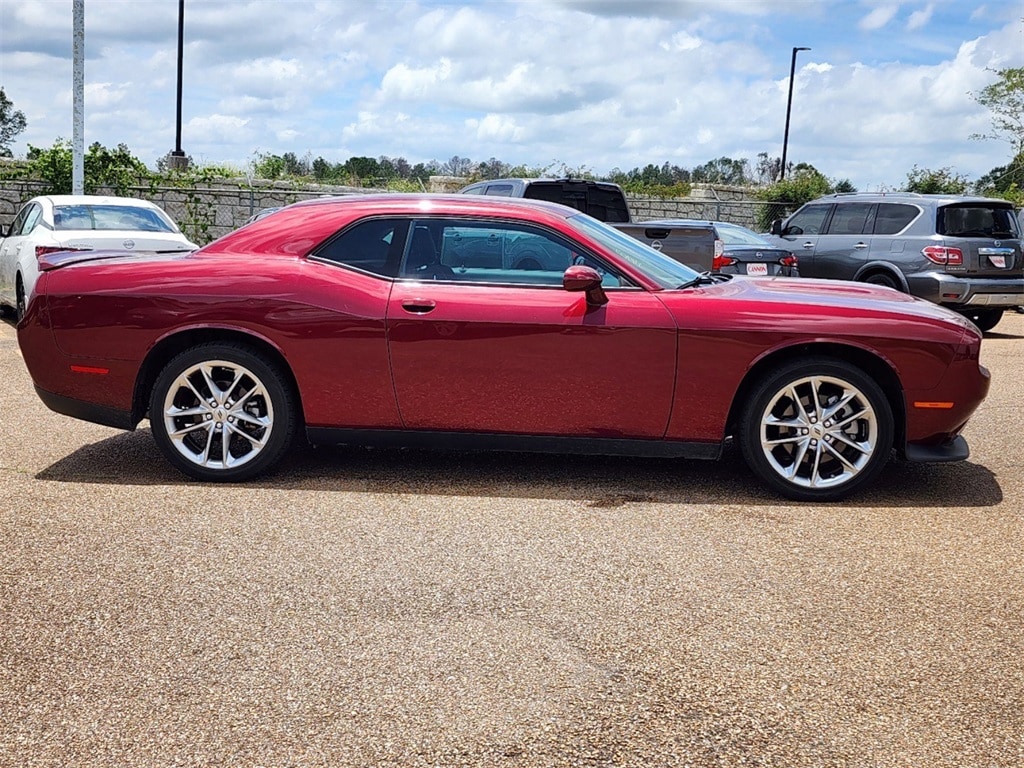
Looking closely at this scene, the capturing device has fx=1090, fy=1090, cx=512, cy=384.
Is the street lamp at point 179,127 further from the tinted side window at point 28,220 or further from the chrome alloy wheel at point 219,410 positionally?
the chrome alloy wheel at point 219,410

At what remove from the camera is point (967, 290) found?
1302cm

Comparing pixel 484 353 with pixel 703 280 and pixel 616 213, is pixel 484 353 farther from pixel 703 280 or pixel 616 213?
pixel 616 213

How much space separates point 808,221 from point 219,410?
1141 cm

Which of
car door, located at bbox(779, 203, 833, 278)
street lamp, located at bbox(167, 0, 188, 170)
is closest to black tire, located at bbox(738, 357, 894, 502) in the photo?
car door, located at bbox(779, 203, 833, 278)

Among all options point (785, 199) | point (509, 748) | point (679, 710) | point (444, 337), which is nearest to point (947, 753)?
point (679, 710)

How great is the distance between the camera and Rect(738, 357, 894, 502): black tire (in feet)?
17.7

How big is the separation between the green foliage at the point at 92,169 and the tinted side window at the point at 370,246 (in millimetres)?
17639

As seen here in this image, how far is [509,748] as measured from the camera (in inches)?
116

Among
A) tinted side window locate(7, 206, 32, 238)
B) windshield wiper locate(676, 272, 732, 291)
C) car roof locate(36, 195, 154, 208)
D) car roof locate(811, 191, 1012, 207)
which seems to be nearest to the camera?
windshield wiper locate(676, 272, 732, 291)

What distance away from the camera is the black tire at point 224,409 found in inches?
220

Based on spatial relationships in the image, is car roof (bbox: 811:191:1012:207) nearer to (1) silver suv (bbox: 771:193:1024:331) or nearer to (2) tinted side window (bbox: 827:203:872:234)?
(1) silver suv (bbox: 771:193:1024:331)

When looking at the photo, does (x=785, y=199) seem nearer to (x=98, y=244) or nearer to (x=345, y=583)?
(x=98, y=244)

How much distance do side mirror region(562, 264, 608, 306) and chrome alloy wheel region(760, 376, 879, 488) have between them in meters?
1.00

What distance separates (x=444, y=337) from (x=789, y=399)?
1.76m
